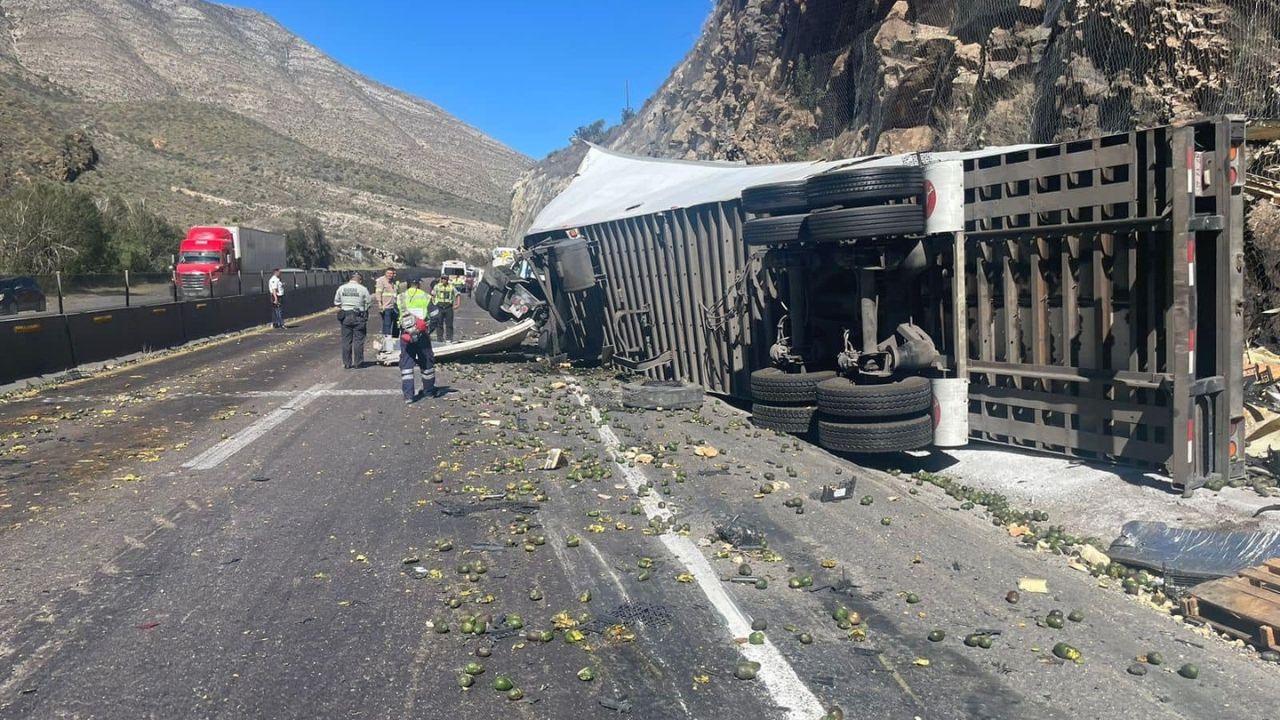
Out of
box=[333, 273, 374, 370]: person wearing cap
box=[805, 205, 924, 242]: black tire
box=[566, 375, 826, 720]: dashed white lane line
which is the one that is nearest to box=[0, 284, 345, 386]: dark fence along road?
box=[333, 273, 374, 370]: person wearing cap

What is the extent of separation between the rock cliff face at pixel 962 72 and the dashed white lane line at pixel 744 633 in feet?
36.7

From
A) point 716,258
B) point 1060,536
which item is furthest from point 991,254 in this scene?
point 716,258

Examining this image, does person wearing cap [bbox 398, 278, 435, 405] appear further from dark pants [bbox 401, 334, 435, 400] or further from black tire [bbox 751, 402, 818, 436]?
black tire [bbox 751, 402, 818, 436]

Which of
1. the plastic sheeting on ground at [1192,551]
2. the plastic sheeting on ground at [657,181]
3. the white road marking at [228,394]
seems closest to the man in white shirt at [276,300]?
the plastic sheeting on ground at [657,181]

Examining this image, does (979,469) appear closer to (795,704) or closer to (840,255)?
(840,255)

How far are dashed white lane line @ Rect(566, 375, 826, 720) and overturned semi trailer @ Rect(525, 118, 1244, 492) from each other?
3.31 meters

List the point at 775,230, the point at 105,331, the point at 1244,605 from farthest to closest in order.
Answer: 1. the point at 105,331
2. the point at 775,230
3. the point at 1244,605

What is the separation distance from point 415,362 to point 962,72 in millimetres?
14675

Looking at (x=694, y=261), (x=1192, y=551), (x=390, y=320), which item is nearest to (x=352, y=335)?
(x=390, y=320)

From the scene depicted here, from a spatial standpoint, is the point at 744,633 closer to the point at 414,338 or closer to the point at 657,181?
→ the point at 414,338

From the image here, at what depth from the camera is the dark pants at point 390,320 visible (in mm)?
17141

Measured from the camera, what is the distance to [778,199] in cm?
1013

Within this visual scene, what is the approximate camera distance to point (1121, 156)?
7.51 meters

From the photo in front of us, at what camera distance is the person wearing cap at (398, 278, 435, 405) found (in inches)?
493
